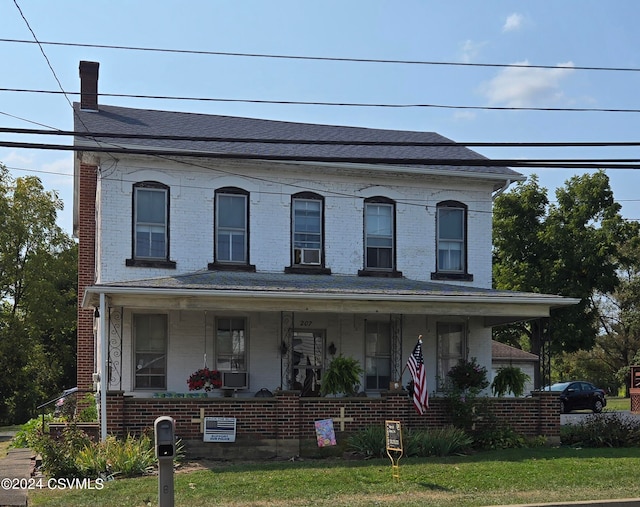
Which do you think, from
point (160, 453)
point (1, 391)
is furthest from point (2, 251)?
point (160, 453)

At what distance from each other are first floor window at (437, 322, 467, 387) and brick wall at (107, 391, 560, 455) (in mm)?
3907

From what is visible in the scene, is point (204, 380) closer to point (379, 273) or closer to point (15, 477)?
point (379, 273)

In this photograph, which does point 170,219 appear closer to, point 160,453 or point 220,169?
point 220,169

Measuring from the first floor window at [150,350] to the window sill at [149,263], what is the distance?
1.17 meters

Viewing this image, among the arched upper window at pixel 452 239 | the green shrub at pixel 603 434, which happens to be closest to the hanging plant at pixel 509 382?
the green shrub at pixel 603 434

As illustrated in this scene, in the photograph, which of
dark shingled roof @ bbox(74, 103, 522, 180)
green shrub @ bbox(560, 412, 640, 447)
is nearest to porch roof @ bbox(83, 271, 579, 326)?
green shrub @ bbox(560, 412, 640, 447)

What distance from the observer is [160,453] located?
10.1 metres

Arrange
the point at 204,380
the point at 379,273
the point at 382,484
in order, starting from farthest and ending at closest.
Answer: the point at 379,273 < the point at 204,380 < the point at 382,484

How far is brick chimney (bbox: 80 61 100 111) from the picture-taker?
24.5 m

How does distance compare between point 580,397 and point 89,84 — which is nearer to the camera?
point 89,84

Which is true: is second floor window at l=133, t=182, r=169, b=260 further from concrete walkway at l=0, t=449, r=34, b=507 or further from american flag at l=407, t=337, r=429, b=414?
american flag at l=407, t=337, r=429, b=414

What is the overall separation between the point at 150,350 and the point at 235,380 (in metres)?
2.12

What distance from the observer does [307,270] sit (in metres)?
22.8

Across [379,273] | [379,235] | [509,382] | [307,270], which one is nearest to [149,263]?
[307,270]
